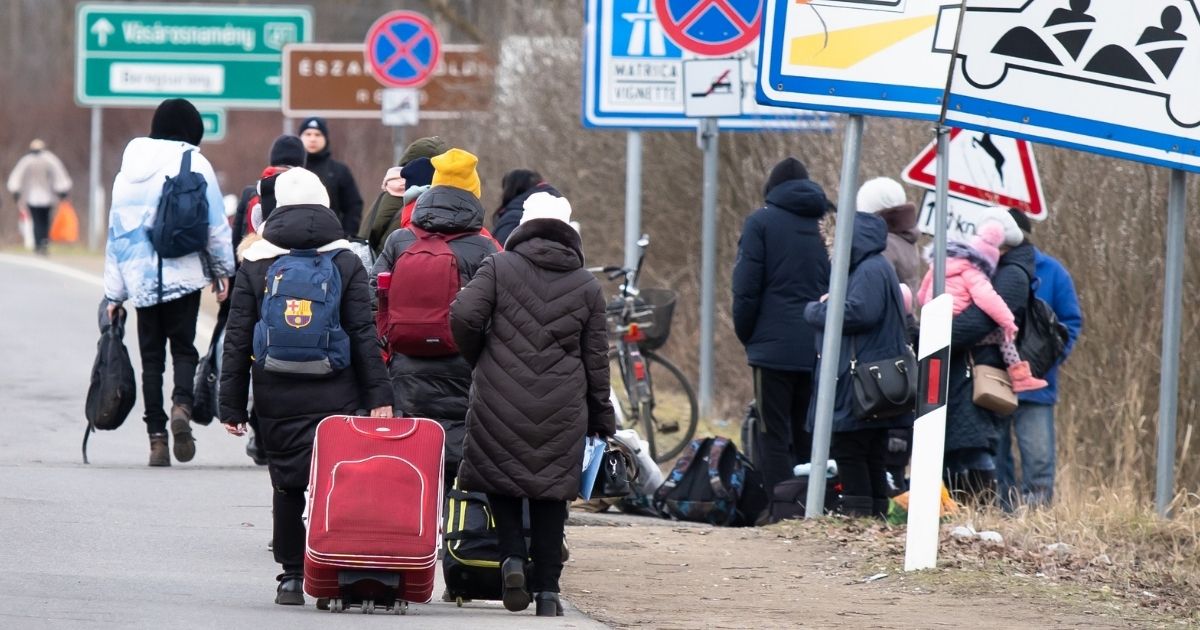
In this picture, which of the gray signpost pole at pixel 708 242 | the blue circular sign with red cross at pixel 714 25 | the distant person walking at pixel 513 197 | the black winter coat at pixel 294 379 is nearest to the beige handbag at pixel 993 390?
the distant person walking at pixel 513 197

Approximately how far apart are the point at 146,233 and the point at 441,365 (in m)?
3.69

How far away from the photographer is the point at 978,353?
11.6 m

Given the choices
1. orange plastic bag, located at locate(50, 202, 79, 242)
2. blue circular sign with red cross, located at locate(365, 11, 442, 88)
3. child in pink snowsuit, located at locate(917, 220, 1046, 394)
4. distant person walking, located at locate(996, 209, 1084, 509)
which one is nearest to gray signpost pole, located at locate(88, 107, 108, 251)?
orange plastic bag, located at locate(50, 202, 79, 242)

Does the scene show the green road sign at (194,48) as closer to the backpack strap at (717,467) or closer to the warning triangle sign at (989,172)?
the warning triangle sign at (989,172)

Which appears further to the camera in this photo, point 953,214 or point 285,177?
point 953,214

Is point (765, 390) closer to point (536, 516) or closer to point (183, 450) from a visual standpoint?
point (183, 450)

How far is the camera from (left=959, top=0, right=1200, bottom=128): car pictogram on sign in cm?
988

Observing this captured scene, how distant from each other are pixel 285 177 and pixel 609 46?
7.05 meters

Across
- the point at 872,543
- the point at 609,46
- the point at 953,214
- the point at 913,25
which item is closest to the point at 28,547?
the point at 872,543

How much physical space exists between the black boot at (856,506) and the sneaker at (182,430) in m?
3.51

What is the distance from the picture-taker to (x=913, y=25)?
980 centimetres

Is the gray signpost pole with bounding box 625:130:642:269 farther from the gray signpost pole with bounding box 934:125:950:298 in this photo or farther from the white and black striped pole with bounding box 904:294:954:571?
the white and black striped pole with bounding box 904:294:954:571

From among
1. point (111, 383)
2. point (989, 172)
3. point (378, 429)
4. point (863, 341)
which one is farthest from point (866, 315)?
point (111, 383)

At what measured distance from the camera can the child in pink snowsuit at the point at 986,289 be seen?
1136cm
